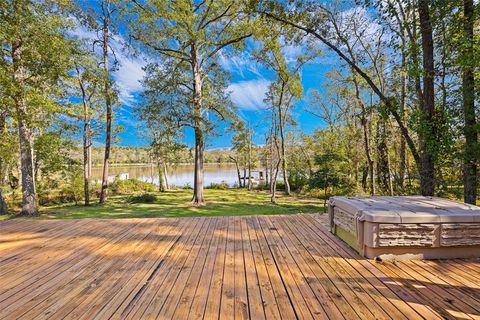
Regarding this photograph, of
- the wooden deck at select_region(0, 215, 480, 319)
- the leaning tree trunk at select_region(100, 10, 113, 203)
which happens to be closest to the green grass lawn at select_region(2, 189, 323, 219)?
the leaning tree trunk at select_region(100, 10, 113, 203)

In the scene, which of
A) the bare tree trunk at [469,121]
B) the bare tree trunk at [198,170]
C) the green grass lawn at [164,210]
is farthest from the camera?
the bare tree trunk at [198,170]

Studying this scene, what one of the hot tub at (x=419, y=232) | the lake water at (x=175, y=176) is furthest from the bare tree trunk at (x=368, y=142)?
the lake water at (x=175, y=176)

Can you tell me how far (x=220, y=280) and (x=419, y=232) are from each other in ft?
6.70

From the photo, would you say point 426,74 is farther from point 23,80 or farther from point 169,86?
point 23,80

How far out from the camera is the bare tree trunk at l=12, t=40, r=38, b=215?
18.9 feet

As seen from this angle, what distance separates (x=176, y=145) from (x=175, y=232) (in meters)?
5.81

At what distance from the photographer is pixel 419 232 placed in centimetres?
254

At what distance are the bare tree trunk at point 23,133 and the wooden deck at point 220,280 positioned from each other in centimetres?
347

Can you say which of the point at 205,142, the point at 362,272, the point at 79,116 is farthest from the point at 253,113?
the point at 362,272

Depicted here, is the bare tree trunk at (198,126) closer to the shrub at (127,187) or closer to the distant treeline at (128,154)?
the distant treeline at (128,154)

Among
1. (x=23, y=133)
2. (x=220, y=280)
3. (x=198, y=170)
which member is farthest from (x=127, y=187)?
(x=220, y=280)

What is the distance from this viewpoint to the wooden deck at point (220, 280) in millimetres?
1739

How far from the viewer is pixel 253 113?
725 inches

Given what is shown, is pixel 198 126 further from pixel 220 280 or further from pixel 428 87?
pixel 220 280
